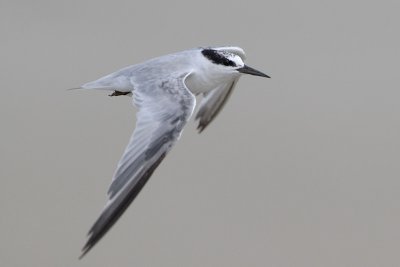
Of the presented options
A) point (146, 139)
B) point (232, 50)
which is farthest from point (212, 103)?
point (146, 139)

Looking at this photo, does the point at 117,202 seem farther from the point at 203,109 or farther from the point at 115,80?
the point at 203,109

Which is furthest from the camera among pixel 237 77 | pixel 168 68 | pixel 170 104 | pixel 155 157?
pixel 237 77

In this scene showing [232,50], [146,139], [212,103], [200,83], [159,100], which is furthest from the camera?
[212,103]

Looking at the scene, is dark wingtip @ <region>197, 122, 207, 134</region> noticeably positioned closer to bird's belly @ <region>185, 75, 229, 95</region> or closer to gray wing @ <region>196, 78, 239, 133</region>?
gray wing @ <region>196, 78, 239, 133</region>

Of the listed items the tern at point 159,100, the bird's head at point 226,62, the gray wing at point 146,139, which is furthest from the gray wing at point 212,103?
the gray wing at point 146,139

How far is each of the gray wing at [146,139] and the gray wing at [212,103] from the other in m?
1.10

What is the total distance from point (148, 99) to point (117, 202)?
3.32 ft

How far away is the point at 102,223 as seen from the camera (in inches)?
194

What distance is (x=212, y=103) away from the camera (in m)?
7.18

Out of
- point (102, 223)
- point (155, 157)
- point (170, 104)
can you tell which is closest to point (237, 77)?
point (170, 104)

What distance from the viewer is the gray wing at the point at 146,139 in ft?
16.3

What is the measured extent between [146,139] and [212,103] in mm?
1820

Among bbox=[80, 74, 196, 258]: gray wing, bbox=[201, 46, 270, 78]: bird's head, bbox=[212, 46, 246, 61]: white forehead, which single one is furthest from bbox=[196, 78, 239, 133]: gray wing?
bbox=[80, 74, 196, 258]: gray wing

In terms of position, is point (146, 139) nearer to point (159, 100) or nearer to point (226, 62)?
point (159, 100)
